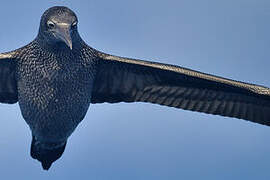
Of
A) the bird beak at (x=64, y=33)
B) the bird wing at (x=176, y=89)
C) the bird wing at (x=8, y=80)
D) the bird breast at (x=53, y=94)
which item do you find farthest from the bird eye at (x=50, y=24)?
the bird wing at (x=176, y=89)

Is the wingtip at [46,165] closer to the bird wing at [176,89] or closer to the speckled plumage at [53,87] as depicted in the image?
the speckled plumage at [53,87]

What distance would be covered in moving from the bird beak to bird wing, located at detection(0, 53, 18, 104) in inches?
105

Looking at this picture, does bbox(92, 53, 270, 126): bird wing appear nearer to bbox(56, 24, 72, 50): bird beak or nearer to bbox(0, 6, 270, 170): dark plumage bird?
bbox(0, 6, 270, 170): dark plumage bird

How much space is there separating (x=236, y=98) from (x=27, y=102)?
22.8 feet

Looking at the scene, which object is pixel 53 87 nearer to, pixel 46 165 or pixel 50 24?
pixel 50 24

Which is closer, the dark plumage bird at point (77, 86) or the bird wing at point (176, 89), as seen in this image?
the dark plumage bird at point (77, 86)

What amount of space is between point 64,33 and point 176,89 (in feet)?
17.4

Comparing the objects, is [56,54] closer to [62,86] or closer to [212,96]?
[62,86]

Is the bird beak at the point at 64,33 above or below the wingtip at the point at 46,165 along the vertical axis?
above

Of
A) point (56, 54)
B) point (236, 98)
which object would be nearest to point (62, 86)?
point (56, 54)

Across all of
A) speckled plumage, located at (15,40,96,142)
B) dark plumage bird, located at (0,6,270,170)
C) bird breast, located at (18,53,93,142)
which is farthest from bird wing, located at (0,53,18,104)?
bird breast, located at (18,53,93,142)

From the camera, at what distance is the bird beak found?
20625 millimetres

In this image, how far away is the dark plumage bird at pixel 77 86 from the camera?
2217 centimetres

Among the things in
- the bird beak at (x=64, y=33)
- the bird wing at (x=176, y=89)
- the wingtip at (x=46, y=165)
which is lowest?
the wingtip at (x=46, y=165)
